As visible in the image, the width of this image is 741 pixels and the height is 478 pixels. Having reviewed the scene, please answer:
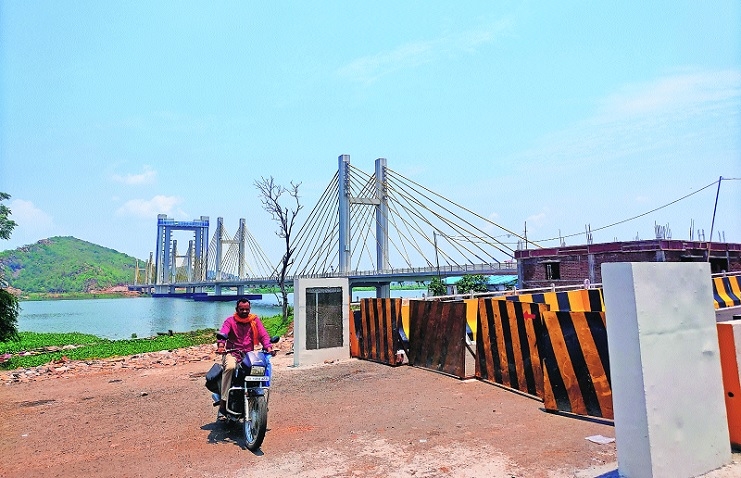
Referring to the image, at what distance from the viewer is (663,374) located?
3197 millimetres

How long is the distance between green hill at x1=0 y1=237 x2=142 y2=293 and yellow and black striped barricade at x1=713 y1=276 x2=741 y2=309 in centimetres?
10992

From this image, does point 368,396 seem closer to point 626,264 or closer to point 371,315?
point 371,315

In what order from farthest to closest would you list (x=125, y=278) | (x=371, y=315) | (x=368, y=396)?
1. (x=125, y=278)
2. (x=371, y=315)
3. (x=368, y=396)

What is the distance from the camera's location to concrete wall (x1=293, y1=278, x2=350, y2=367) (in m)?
8.92

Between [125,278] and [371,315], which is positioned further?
[125,278]

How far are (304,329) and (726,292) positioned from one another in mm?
12903

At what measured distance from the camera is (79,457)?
14.2 feet

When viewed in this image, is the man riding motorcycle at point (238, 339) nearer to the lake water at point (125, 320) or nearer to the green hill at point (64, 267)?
the lake water at point (125, 320)

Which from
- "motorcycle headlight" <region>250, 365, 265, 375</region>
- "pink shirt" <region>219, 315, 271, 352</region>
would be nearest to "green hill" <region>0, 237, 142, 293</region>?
"pink shirt" <region>219, 315, 271, 352</region>

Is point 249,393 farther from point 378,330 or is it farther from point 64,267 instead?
point 64,267

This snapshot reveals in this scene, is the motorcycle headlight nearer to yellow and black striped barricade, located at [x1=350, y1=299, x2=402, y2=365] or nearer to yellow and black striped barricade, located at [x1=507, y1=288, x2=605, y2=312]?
yellow and black striped barricade, located at [x1=350, y1=299, x2=402, y2=365]

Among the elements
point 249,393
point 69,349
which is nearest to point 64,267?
point 69,349

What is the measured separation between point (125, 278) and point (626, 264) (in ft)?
477

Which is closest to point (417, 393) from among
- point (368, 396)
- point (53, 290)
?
point (368, 396)
